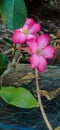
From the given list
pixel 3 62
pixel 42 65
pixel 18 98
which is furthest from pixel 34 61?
pixel 3 62

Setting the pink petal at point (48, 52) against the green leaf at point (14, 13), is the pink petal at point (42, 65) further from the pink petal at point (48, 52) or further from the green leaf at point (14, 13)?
the green leaf at point (14, 13)

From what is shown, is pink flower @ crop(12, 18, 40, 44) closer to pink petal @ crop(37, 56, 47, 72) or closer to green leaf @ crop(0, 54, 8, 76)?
pink petal @ crop(37, 56, 47, 72)

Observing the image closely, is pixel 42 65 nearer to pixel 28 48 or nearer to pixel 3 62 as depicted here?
pixel 28 48

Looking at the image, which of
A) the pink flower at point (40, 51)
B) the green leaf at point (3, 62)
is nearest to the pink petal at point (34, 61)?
the pink flower at point (40, 51)

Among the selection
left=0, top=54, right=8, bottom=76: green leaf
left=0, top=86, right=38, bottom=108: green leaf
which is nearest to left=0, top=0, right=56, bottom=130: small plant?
left=0, top=86, right=38, bottom=108: green leaf

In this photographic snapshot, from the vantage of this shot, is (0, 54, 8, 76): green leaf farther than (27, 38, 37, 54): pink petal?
Yes

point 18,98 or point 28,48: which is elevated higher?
point 28,48

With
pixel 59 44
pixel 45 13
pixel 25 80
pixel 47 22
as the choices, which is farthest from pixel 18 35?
pixel 45 13
